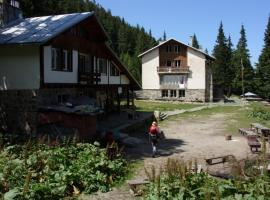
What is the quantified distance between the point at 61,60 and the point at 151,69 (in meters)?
44.4

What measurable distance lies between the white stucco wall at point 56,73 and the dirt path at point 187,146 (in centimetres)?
638

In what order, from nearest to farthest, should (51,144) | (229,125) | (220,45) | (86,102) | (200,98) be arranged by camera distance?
(51,144) → (86,102) → (229,125) → (200,98) → (220,45)

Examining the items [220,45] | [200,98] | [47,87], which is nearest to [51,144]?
[47,87]

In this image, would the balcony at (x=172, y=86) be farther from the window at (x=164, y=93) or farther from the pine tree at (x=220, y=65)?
the pine tree at (x=220, y=65)

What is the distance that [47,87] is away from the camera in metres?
24.4

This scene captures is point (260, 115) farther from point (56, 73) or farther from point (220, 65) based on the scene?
point (220, 65)

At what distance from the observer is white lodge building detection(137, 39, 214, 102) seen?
66.7 metres

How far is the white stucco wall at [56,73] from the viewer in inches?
957

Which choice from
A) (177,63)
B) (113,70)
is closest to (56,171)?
(113,70)

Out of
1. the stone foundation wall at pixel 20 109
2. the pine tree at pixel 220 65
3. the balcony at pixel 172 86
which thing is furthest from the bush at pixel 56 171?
the pine tree at pixel 220 65

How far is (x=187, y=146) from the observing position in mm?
24469

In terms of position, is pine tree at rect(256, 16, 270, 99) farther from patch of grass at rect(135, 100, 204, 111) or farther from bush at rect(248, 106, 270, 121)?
bush at rect(248, 106, 270, 121)

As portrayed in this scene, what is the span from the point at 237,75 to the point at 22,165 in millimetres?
83857

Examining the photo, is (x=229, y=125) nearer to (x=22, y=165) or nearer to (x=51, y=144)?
(x=51, y=144)
